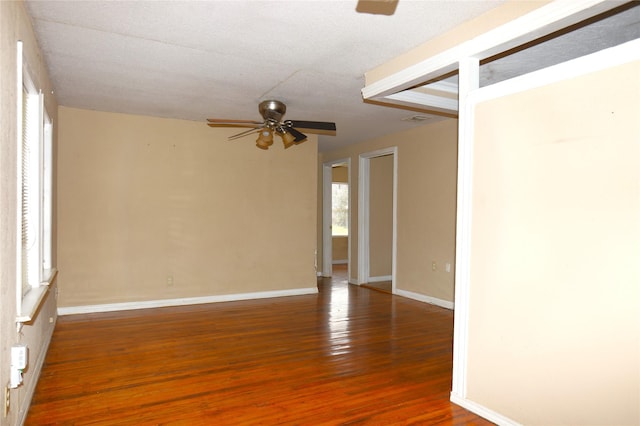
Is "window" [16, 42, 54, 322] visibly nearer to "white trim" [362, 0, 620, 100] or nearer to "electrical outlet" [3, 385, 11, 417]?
"electrical outlet" [3, 385, 11, 417]

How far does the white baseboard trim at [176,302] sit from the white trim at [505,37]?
367cm

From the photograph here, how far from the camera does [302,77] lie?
147 inches

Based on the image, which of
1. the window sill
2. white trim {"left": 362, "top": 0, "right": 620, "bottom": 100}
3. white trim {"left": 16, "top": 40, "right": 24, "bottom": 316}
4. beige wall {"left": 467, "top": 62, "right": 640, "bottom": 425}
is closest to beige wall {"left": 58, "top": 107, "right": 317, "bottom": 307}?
the window sill

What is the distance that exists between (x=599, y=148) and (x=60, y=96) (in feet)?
15.7

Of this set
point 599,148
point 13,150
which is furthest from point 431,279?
point 13,150

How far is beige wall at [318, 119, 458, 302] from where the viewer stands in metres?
5.45

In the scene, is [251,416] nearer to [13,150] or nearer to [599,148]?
[13,150]

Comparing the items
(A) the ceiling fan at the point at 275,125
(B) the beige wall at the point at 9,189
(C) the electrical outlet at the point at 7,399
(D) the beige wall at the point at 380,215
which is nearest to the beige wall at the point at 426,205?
(D) the beige wall at the point at 380,215

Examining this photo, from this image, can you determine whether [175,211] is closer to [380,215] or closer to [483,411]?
[380,215]

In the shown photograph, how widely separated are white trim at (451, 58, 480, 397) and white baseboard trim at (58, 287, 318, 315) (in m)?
3.73

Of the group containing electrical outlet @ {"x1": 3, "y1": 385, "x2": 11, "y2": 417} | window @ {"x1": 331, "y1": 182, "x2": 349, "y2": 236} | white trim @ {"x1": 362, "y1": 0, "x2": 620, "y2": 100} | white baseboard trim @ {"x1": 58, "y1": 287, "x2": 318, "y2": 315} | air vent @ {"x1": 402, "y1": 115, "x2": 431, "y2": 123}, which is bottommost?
white baseboard trim @ {"x1": 58, "y1": 287, "x2": 318, "y2": 315}

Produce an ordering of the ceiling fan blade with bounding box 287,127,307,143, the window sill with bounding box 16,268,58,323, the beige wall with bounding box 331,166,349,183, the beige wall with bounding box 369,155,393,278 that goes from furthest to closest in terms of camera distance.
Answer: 1. the beige wall with bounding box 331,166,349,183
2. the beige wall with bounding box 369,155,393,278
3. the ceiling fan blade with bounding box 287,127,307,143
4. the window sill with bounding box 16,268,58,323

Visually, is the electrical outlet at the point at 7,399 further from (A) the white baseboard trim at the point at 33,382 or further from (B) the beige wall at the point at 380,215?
(B) the beige wall at the point at 380,215

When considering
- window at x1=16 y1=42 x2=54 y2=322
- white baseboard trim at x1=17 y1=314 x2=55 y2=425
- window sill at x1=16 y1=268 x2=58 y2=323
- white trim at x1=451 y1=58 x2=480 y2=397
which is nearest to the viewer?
window sill at x1=16 y1=268 x2=58 y2=323
